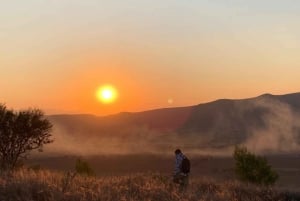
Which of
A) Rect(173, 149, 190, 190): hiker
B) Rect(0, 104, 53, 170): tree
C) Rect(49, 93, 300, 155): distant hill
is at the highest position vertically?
Rect(49, 93, 300, 155): distant hill

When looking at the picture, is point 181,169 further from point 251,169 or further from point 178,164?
point 251,169

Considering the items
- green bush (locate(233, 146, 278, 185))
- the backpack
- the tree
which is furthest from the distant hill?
the backpack

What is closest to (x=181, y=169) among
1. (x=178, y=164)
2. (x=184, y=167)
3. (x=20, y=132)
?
(x=184, y=167)

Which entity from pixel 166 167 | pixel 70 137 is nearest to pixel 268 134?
pixel 70 137

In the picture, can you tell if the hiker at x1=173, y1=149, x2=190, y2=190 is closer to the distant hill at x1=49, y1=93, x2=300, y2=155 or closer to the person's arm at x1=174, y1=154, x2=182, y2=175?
the person's arm at x1=174, y1=154, x2=182, y2=175

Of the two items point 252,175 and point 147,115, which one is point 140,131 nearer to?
point 147,115

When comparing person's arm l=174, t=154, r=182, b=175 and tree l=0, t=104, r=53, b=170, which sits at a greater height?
tree l=0, t=104, r=53, b=170

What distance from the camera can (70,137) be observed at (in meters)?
159

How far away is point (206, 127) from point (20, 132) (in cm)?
13786

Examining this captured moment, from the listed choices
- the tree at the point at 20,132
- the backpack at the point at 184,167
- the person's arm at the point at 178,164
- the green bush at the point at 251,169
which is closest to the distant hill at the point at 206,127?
the green bush at the point at 251,169

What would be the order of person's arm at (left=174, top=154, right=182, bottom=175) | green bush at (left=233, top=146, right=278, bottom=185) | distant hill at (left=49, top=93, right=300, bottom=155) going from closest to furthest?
1. person's arm at (left=174, top=154, right=182, bottom=175)
2. green bush at (left=233, top=146, right=278, bottom=185)
3. distant hill at (left=49, top=93, right=300, bottom=155)

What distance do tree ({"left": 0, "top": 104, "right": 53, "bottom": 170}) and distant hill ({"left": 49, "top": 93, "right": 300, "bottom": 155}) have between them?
92.7 m

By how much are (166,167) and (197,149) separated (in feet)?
102

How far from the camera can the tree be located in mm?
30375
